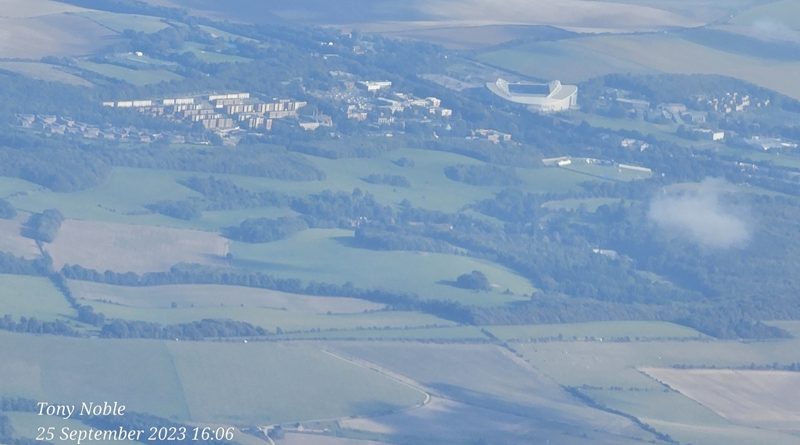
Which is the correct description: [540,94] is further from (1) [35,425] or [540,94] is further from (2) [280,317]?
(1) [35,425]

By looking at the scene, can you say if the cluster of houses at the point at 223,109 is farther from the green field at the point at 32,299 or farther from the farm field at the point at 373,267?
the green field at the point at 32,299

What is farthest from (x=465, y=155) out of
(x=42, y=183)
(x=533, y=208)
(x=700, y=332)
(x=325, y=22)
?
(x=325, y=22)

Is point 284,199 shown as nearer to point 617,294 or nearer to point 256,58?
point 617,294

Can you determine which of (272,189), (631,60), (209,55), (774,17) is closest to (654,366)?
(272,189)

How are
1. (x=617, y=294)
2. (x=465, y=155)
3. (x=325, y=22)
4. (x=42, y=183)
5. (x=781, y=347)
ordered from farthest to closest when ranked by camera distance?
1. (x=325, y=22)
2. (x=465, y=155)
3. (x=42, y=183)
4. (x=617, y=294)
5. (x=781, y=347)

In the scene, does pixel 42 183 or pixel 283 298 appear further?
pixel 42 183

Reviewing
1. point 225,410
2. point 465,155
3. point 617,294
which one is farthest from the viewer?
point 465,155
